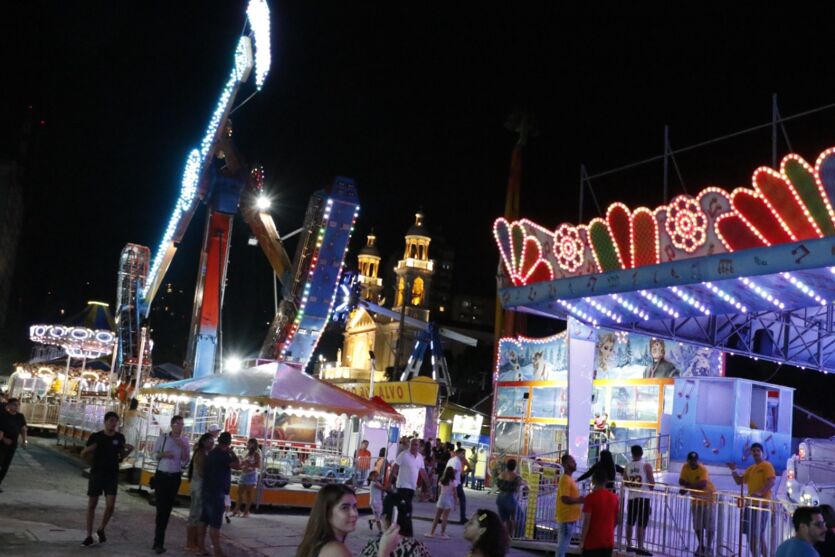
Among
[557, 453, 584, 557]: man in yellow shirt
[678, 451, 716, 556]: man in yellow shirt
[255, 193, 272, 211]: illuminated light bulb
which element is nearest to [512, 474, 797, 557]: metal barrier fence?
[678, 451, 716, 556]: man in yellow shirt

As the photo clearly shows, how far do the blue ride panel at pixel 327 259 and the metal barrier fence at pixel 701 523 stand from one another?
397 inches

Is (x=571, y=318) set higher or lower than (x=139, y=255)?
lower

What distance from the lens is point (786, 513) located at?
386 inches

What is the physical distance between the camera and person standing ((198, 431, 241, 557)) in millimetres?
10266

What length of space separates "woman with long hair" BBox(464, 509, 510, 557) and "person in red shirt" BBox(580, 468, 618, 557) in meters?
4.79

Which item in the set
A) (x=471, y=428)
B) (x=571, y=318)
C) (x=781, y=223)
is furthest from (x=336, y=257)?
(x=471, y=428)

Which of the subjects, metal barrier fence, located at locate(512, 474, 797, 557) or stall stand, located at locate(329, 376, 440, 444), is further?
stall stand, located at locate(329, 376, 440, 444)

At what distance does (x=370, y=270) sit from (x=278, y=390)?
72.8 m

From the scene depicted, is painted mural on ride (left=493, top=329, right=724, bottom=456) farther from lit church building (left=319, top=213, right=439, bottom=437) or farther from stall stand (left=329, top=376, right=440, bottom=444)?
lit church building (left=319, top=213, right=439, bottom=437)

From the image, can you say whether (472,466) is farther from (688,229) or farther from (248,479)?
(688,229)

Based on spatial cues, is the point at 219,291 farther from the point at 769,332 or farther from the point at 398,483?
the point at 769,332

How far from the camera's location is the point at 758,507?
394 inches

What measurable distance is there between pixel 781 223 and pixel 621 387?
14606mm

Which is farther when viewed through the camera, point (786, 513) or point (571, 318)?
point (571, 318)
